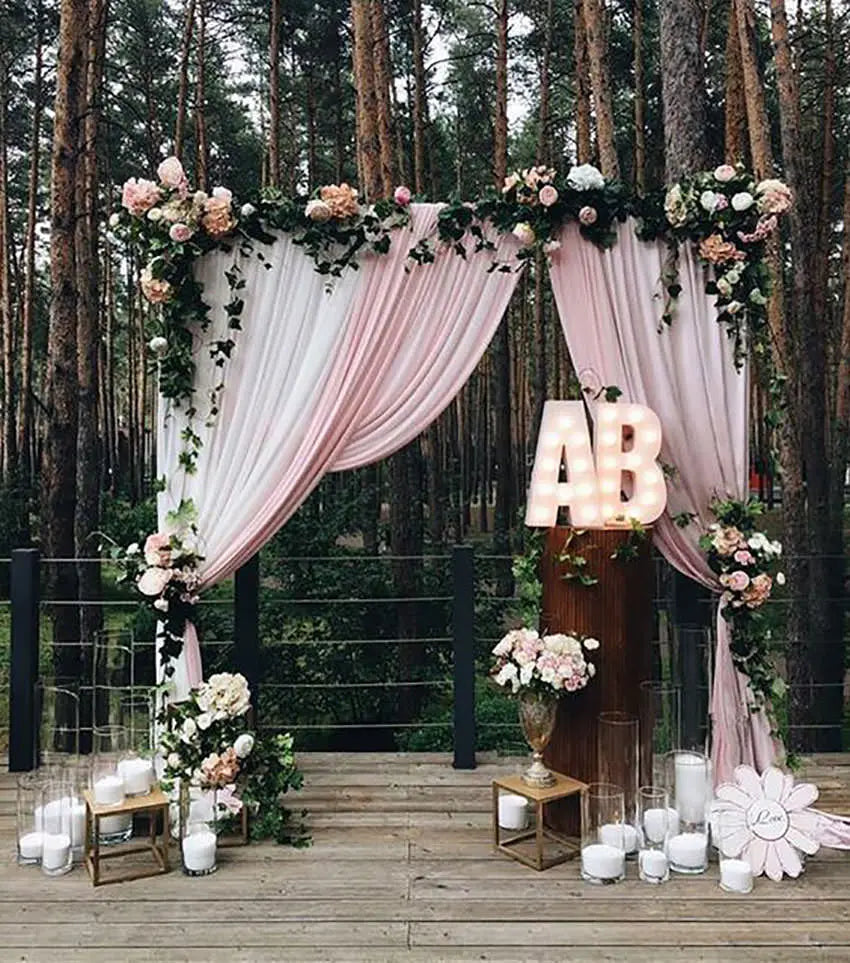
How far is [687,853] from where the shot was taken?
2.84 meters

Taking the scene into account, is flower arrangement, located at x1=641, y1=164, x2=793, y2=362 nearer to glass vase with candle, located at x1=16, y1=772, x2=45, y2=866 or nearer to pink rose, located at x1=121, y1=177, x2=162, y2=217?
pink rose, located at x1=121, y1=177, x2=162, y2=217

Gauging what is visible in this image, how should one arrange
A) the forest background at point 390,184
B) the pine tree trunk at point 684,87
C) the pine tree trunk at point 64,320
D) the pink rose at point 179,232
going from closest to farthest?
the pink rose at point 179,232 < the pine tree trunk at point 684,87 < the pine tree trunk at point 64,320 < the forest background at point 390,184

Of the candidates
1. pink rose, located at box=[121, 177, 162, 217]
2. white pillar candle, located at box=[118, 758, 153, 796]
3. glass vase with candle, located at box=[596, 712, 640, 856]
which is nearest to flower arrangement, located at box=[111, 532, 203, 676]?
white pillar candle, located at box=[118, 758, 153, 796]

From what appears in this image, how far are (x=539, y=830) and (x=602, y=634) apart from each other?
67 centimetres

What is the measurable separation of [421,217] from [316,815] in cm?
223

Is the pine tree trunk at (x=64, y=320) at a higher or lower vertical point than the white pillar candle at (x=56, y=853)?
higher

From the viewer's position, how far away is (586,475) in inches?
126

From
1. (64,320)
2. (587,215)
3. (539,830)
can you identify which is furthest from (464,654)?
(64,320)

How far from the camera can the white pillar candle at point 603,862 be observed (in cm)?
275

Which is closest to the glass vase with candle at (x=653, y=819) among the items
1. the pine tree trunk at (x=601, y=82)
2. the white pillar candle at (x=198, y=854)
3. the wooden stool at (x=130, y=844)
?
the white pillar candle at (x=198, y=854)

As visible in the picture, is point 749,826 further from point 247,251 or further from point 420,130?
point 420,130

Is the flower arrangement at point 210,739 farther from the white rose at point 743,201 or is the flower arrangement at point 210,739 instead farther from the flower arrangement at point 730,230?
the white rose at point 743,201

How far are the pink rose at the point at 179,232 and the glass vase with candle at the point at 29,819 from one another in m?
1.87

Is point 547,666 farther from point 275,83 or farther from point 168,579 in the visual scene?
point 275,83
